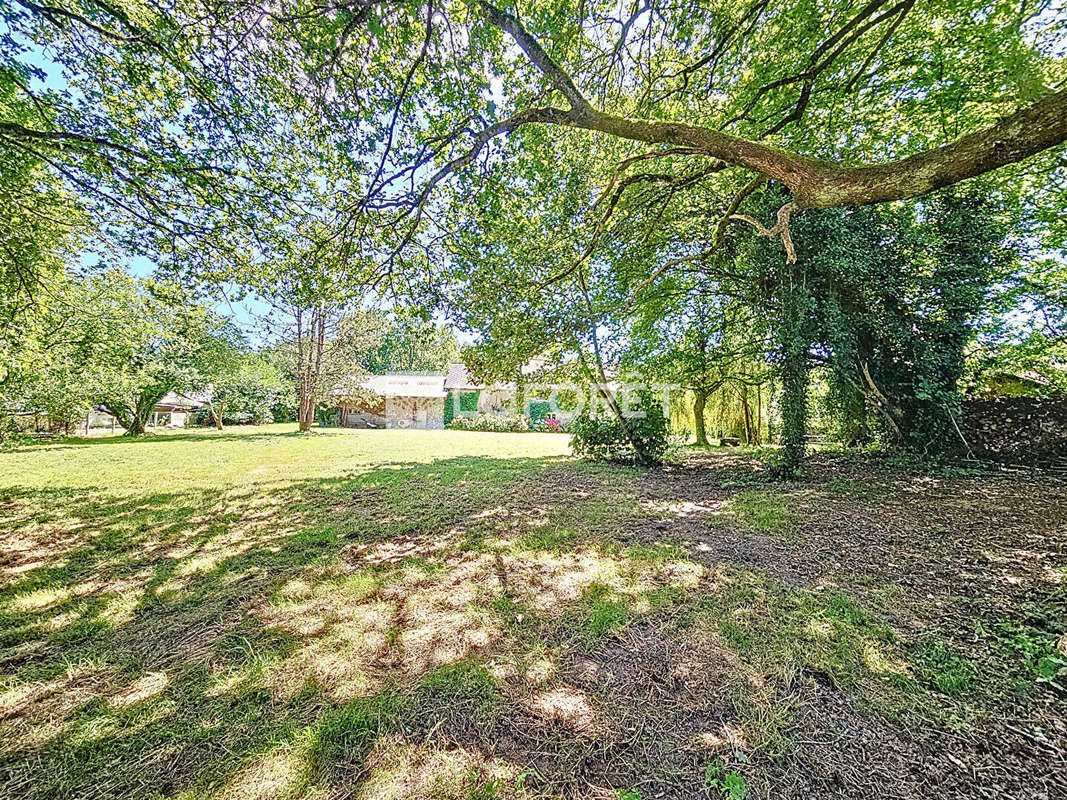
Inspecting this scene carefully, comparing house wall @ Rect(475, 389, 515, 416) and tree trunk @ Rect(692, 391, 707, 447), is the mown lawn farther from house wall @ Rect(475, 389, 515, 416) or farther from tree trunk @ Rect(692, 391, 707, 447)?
house wall @ Rect(475, 389, 515, 416)

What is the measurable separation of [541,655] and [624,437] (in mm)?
7206

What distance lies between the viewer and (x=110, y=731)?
5.41 ft

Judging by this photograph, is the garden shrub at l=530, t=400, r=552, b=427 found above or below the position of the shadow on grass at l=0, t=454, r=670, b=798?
above

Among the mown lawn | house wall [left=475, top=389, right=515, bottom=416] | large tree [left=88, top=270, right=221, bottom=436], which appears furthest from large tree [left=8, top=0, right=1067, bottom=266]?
house wall [left=475, top=389, right=515, bottom=416]

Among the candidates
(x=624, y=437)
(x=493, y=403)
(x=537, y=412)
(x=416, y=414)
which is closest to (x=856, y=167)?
(x=624, y=437)

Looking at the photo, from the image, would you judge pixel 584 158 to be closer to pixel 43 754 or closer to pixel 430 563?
pixel 430 563

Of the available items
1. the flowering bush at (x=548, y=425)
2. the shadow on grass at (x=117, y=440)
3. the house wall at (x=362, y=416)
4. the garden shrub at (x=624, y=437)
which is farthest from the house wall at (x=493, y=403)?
the garden shrub at (x=624, y=437)

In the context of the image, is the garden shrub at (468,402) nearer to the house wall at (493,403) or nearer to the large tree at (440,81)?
the house wall at (493,403)

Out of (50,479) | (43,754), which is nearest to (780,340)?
(43,754)

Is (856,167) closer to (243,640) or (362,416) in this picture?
(243,640)

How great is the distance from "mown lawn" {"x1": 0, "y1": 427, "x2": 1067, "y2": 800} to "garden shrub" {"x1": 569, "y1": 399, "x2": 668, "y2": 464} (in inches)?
164

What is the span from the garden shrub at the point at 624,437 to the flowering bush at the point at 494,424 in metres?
13.9

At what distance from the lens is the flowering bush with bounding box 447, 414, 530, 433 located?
2373cm

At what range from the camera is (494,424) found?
24.2m
